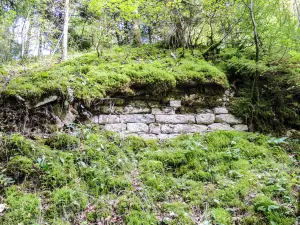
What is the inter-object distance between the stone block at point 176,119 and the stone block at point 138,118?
5.4 inches

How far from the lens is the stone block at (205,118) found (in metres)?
4.50

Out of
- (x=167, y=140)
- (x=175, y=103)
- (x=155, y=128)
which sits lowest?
(x=167, y=140)

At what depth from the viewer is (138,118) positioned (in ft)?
14.2

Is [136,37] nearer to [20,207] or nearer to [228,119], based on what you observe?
[228,119]

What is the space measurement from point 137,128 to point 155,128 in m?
0.37

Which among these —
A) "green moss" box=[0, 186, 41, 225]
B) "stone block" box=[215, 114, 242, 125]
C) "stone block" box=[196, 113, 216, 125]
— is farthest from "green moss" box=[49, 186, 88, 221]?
"stone block" box=[215, 114, 242, 125]

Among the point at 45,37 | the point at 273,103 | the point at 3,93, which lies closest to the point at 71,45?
the point at 45,37

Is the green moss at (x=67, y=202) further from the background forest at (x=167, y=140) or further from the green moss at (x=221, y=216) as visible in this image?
the green moss at (x=221, y=216)

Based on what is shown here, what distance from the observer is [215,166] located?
341 cm

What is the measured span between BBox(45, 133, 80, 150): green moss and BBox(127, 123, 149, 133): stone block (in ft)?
3.61

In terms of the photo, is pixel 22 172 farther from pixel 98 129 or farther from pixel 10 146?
pixel 98 129

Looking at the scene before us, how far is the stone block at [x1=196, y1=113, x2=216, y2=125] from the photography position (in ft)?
14.8

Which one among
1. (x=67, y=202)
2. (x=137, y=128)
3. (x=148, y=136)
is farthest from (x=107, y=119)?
(x=67, y=202)

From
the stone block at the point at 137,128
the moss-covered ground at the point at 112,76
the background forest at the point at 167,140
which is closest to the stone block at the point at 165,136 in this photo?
the background forest at the point at 167,140
